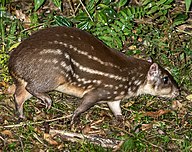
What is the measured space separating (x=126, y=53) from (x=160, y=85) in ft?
2.41

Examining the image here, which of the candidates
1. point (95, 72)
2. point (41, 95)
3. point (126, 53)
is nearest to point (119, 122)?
point (95, 72)

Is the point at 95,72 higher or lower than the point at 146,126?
higher

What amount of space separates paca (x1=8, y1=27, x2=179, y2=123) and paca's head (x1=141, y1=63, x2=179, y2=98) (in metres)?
0.01

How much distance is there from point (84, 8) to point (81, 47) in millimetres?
1214

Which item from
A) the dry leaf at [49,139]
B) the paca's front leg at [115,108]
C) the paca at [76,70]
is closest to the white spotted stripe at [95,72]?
the paca at [76,70]

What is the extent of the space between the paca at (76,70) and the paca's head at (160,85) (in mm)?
11

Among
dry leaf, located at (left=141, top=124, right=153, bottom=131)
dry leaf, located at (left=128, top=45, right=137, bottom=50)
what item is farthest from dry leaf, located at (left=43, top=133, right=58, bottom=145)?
dry leaf, located at (left=128, top=45, right=137, bottom=50)

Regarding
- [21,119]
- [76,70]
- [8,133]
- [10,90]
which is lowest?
[8,133]

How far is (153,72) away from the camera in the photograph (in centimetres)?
750

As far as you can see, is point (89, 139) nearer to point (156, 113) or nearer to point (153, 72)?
point (156, 113)

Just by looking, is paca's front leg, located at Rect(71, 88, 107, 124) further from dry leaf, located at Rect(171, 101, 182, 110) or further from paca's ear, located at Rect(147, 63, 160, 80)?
dry leaf, located at Rect(171, 101, 182, 110)

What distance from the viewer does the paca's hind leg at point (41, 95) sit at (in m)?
6.87

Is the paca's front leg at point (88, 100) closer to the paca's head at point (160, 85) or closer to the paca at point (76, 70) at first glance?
the paca at point (76, 70)

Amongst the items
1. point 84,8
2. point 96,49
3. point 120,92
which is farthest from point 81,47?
point 84,8
